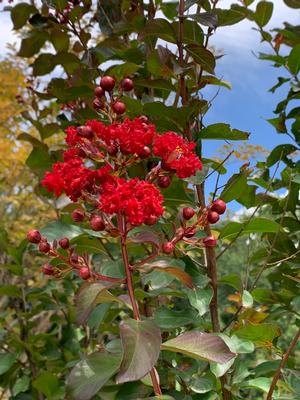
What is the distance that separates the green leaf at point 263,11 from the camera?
6.07 ft

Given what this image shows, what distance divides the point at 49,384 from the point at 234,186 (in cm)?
98

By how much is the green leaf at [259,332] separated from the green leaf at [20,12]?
4.74ft

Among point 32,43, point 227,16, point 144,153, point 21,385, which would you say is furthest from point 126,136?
point 21,385

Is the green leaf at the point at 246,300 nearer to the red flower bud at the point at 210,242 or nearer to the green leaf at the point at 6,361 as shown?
the red flower bud at the point at 210,242

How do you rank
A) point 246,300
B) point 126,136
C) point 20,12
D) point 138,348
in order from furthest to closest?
point 20,12, point 246,300, point 126,136, point 138,348

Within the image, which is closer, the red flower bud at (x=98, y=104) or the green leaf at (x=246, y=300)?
the red flower bud at (x=98, y=104)

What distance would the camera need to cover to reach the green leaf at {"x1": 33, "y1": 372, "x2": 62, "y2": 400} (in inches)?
68.7

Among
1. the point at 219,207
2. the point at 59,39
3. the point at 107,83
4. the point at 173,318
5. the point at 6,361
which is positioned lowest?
the point at 6,361

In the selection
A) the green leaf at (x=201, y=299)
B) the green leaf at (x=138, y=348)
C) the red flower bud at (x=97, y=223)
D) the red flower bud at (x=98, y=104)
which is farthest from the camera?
the green leaf at (x=201, y=299)

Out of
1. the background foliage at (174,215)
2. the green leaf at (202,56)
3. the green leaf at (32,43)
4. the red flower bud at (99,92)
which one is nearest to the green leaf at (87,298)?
the background foliage at (174,215)

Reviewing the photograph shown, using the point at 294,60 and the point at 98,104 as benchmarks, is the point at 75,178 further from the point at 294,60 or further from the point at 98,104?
the point at 294,60

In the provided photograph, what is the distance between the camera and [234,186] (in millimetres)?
1296

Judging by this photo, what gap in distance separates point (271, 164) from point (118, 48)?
68cm

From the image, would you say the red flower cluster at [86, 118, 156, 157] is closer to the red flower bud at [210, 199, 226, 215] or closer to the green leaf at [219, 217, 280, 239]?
the red flower bud at [210, 199, 226, 215]
